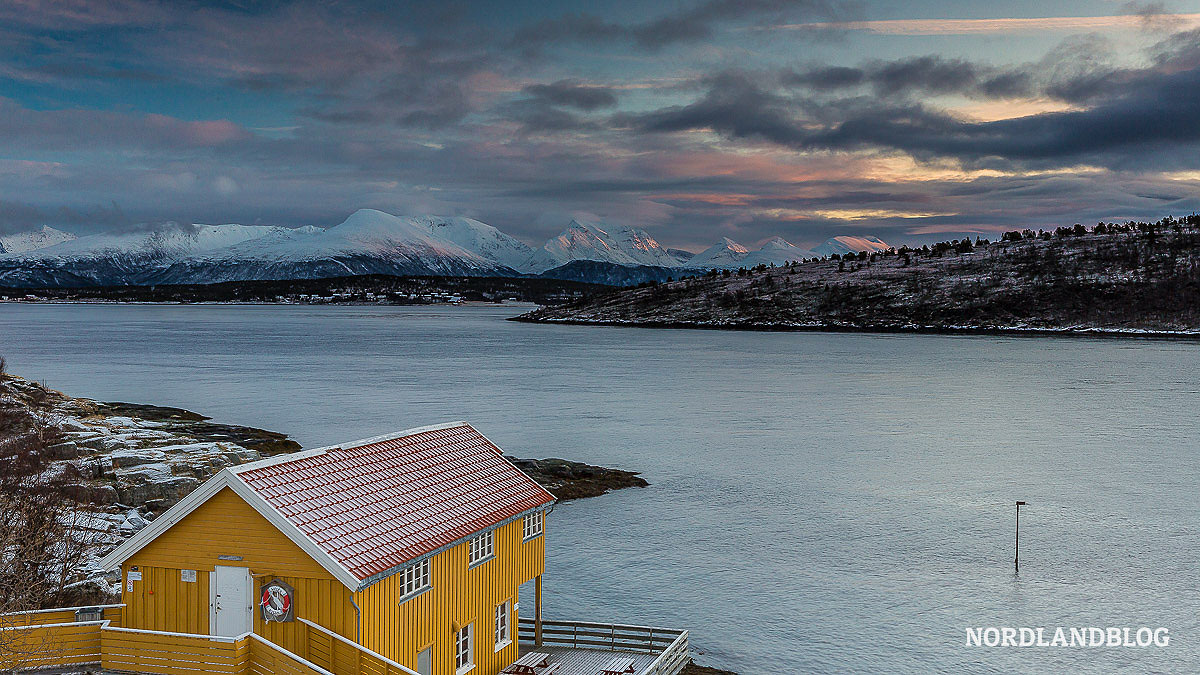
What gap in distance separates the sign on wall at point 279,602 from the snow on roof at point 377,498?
1.08 metres

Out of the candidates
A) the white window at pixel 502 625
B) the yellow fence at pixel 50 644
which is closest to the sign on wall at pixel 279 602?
the yellow fence at pixel 50 644

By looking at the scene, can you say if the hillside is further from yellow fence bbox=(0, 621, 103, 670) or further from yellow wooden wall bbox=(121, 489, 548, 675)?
yellow fence bbox=(0, 621, 103, 670)

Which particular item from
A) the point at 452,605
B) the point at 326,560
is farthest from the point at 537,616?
the point at 326,560

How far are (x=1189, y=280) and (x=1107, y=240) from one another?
20.6m

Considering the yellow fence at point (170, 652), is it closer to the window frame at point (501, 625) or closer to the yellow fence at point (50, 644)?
the yellow fence at point (50, 644)

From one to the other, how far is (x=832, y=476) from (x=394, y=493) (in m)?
27.2

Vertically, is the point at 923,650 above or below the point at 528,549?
below

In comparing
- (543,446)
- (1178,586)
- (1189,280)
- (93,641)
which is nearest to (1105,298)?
(1189,280)

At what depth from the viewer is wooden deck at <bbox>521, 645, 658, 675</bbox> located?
72.1 feet

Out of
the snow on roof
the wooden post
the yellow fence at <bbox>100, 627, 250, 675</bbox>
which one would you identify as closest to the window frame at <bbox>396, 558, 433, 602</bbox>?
the snow on roof

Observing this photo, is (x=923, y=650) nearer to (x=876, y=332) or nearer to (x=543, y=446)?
(x=543, y=446)

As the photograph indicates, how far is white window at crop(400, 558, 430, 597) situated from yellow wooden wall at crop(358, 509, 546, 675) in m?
0.12

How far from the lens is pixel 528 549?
75.2 ft

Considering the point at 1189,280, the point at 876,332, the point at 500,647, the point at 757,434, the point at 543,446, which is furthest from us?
the point at 876,332
